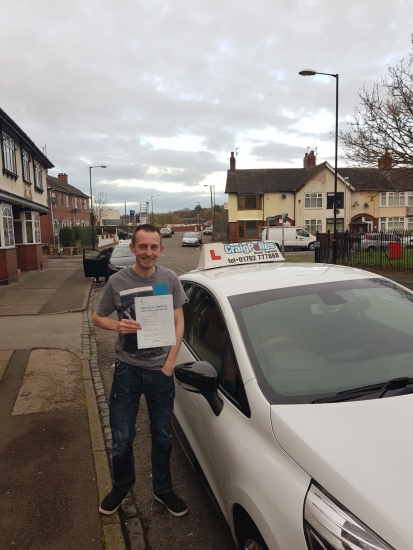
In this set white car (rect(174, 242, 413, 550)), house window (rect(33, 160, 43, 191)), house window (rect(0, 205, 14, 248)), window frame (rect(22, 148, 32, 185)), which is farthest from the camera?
house window (rect(33, 160, 43, 191))

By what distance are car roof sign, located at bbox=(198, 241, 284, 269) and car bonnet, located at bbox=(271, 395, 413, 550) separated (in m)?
2.28

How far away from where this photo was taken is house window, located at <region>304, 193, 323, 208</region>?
45000 mm

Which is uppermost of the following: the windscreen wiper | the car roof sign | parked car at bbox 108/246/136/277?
the car roof sign

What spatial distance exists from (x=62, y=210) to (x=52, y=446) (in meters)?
49.2

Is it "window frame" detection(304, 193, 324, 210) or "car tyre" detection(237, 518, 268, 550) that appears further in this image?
"window frame" detection(304, 193, 324, 210)

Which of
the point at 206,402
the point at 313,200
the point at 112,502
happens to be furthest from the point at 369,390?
the point at 313,200

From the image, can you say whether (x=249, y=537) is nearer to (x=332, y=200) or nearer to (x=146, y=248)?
(x=146, y=248)

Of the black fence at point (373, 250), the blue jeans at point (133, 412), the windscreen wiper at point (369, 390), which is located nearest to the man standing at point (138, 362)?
the blue jeans at point (133, 412)

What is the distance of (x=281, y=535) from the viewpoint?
163 centimetres

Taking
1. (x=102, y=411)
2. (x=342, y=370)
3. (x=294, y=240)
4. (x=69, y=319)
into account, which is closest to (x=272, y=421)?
(x=342, y=370)

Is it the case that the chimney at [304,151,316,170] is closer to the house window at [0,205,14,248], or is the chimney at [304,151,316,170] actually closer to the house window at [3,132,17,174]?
the house window at [3,132,17,174]

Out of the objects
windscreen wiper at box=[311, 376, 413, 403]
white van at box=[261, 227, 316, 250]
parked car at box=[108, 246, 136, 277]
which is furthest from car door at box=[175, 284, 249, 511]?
white van at box=[261, 227, 316, 250]

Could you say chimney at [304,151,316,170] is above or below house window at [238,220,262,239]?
above

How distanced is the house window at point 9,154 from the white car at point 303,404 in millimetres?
16354
